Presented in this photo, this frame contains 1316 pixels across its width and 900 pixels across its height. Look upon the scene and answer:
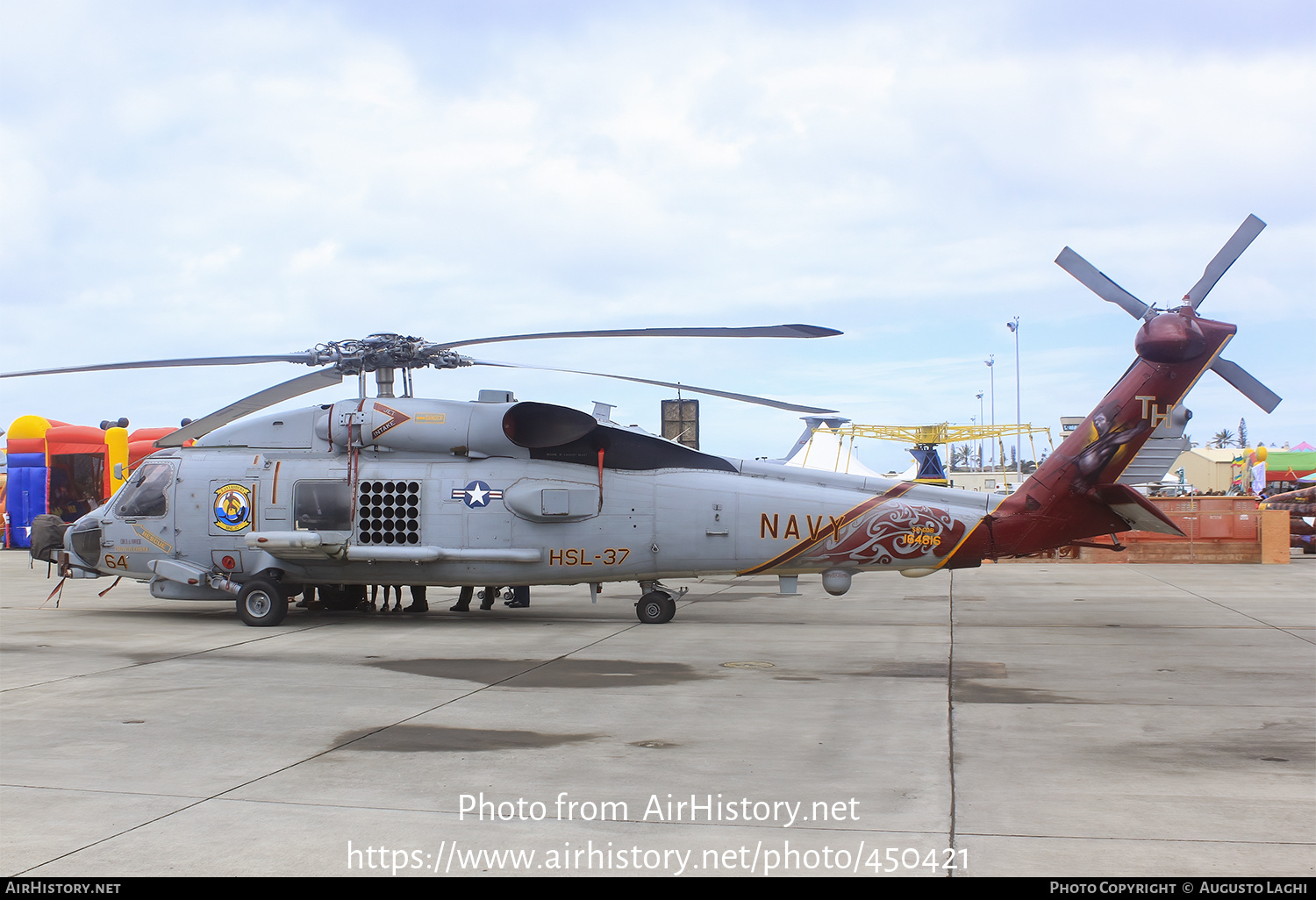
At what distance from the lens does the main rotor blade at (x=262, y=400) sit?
46.2 feet

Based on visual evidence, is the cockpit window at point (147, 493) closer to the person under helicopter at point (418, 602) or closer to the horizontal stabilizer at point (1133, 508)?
the person under helicopter at point (418, 602)

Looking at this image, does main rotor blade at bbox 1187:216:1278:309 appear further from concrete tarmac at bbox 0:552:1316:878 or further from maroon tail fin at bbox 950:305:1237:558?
concrete tarmac at bbox 0:552:1316:878

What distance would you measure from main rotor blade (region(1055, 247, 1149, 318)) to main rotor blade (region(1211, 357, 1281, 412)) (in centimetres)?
119

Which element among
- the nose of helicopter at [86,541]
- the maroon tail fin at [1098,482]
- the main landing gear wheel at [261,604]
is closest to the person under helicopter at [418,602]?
the main landing gear wheel at [261,604]

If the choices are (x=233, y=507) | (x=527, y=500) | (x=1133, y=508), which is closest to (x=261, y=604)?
(x=233, y=507)

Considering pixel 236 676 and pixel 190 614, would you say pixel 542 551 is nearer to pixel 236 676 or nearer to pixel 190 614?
pixel 236 676

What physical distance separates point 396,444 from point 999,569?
18653 mm

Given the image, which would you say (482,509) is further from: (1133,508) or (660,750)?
(1133,508)

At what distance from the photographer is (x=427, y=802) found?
566 cm

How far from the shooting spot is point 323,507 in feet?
47.9

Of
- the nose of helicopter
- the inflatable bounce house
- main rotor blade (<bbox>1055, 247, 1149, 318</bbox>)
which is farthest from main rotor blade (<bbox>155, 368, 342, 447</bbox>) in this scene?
the inflatable bounce house

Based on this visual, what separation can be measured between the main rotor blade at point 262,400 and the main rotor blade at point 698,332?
243cm

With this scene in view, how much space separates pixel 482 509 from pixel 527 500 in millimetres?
748
